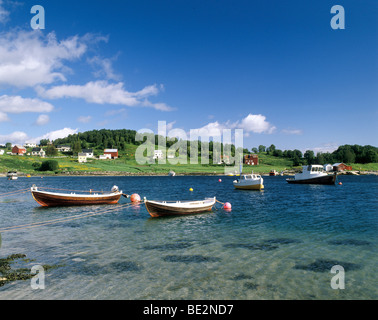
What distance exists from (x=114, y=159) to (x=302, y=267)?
19173cm

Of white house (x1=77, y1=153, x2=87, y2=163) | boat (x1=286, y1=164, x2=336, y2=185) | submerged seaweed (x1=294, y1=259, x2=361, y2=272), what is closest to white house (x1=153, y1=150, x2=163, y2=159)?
white house (x1=77, y1=153, x2=87, y2=163)

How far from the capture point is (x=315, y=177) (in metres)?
89.0

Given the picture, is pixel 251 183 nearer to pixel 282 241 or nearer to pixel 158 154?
pixel 282 241

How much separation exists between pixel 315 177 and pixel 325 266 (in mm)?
81717

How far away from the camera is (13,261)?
51.1ft

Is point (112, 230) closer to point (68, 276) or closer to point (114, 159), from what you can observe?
point (68, 276)

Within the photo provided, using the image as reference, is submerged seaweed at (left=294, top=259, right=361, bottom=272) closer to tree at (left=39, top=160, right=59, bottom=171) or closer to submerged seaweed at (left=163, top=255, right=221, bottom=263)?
submerged seaweed at (left=163, top=255, right=221, bottom=263)

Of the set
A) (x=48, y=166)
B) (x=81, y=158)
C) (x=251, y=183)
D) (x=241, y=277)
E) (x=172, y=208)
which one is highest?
(x=81, y=158)

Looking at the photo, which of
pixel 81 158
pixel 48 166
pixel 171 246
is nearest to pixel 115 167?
pixel 81 158

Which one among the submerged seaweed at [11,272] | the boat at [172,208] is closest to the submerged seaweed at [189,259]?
the submerged seaweed at [11,272]

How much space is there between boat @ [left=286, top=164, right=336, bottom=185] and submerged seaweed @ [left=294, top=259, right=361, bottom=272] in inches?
3124

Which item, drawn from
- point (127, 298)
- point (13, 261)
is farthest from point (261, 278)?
point (13, 261)

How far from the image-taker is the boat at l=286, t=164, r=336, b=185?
3418 inches

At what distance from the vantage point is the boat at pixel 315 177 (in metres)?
86.8
